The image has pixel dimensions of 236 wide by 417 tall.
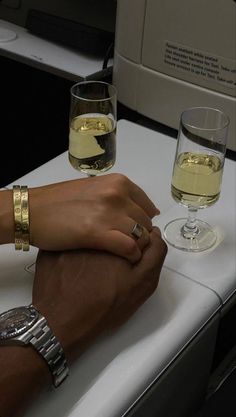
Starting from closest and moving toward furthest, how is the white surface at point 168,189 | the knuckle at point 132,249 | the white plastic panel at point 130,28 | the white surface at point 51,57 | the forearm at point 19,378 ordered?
1. the forearm at point 19,378
2. the knuckle at point 132,249
3. the white surface at point 168,189
4. the white plastic panel at point 130,28
5. the white surface at point 51,57

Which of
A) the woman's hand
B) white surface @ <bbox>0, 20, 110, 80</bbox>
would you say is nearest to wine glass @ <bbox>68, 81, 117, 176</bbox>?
the woman's hand

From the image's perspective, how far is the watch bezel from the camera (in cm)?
63

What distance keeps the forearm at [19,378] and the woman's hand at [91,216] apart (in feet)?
0.55

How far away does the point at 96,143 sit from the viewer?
2.80 feet

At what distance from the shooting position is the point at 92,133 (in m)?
0.86

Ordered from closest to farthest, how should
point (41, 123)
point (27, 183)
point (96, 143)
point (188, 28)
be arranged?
point (96, 143), point (27, 183), point (188, 28), point (41, 123)

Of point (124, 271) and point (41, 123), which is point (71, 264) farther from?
point (41, 123)

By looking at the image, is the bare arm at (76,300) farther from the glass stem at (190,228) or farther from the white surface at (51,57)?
the white surface at (51,57)

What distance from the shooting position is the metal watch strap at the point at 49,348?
0.62 metres

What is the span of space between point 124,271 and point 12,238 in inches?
6.8

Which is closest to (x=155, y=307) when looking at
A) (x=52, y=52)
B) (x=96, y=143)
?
(x=96, y=143)

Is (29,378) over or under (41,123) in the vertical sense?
over

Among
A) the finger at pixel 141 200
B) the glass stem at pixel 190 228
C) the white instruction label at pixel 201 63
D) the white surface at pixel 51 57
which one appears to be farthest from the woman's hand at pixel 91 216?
the white surface at pixel 51 57

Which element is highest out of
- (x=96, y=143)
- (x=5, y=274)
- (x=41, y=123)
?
(x=96, y=143)
